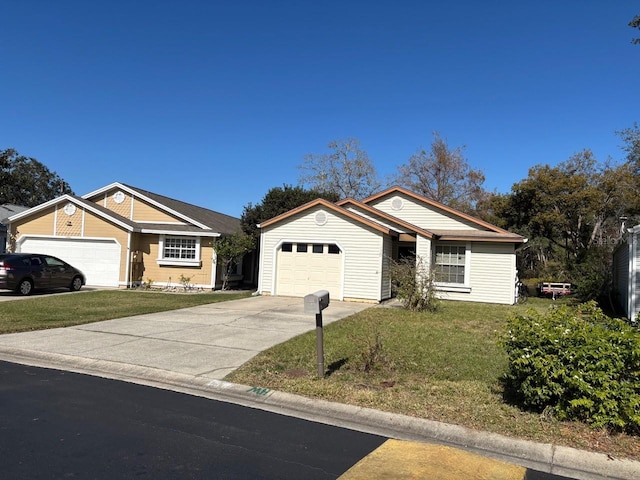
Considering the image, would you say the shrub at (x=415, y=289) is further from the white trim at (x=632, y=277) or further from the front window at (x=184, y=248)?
the front window at (x=184, y=248)

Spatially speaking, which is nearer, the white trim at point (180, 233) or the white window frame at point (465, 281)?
the white window frame at point (465, 281)

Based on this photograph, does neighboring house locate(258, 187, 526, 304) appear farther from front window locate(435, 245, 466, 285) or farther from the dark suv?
the dark suv

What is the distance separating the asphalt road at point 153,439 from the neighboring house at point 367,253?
1192 cm

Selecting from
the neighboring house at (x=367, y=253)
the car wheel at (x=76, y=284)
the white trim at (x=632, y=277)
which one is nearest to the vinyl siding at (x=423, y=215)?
the neighboring house at (x=367, y=253)

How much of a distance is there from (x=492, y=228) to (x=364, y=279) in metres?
6.79

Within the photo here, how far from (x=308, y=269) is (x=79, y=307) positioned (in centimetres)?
810

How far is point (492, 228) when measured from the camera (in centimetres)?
1994

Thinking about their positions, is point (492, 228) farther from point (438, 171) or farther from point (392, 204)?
point (438, 171)

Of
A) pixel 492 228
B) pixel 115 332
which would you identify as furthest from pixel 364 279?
pixel 115 332

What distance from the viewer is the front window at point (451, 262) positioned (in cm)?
1945

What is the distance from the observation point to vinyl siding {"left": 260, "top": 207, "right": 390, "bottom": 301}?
56.0ft

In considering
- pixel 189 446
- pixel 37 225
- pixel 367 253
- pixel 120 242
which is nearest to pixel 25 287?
pixel 120 242

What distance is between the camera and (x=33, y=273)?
1705cm

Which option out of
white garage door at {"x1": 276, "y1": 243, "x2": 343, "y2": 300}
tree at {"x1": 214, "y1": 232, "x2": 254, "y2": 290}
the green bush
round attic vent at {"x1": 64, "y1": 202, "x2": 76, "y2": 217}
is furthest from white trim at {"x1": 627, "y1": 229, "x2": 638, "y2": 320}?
round attic vent at {"x1": 64, "y1": 202, "x2": 76, "y2": 217}
